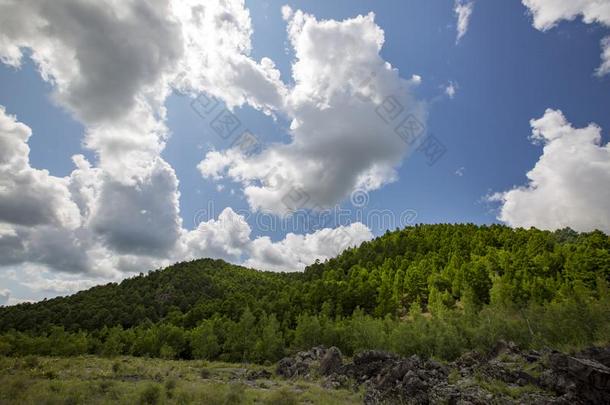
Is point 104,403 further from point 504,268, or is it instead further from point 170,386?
point 504,268

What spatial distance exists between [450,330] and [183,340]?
217 feet

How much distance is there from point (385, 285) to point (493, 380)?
89992 mm

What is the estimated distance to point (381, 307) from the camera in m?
98.7

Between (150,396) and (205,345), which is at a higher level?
(150,396)

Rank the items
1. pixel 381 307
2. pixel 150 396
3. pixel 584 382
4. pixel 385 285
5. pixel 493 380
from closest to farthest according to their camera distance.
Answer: pixel 584 382 < pixel 150 396 < pixel 493 380 < pixel 381 307 < pixel 385 285

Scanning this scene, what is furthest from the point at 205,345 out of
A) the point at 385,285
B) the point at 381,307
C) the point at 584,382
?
the point at 584,382

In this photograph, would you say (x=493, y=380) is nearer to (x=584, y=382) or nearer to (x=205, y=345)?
(x=584, y=382)

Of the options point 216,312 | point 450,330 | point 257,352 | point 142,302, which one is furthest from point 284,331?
point 142,302

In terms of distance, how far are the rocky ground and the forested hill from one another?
43437 millimetres

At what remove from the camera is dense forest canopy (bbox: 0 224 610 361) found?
5597cm

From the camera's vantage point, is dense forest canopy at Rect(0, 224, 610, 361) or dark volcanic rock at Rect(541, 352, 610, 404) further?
dense forest canopy at Rect(0, 224, 610, 361)

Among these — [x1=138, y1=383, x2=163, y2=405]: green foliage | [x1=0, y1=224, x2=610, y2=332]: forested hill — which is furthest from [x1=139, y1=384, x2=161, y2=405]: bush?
[x1=0, y1=224, x2=610, y2=332]: forested hill

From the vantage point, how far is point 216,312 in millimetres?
115250

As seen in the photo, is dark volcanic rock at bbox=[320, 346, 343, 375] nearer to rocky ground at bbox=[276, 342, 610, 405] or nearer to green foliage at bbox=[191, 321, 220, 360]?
rocky ground at bbox=[276, 342, 610, 405]
